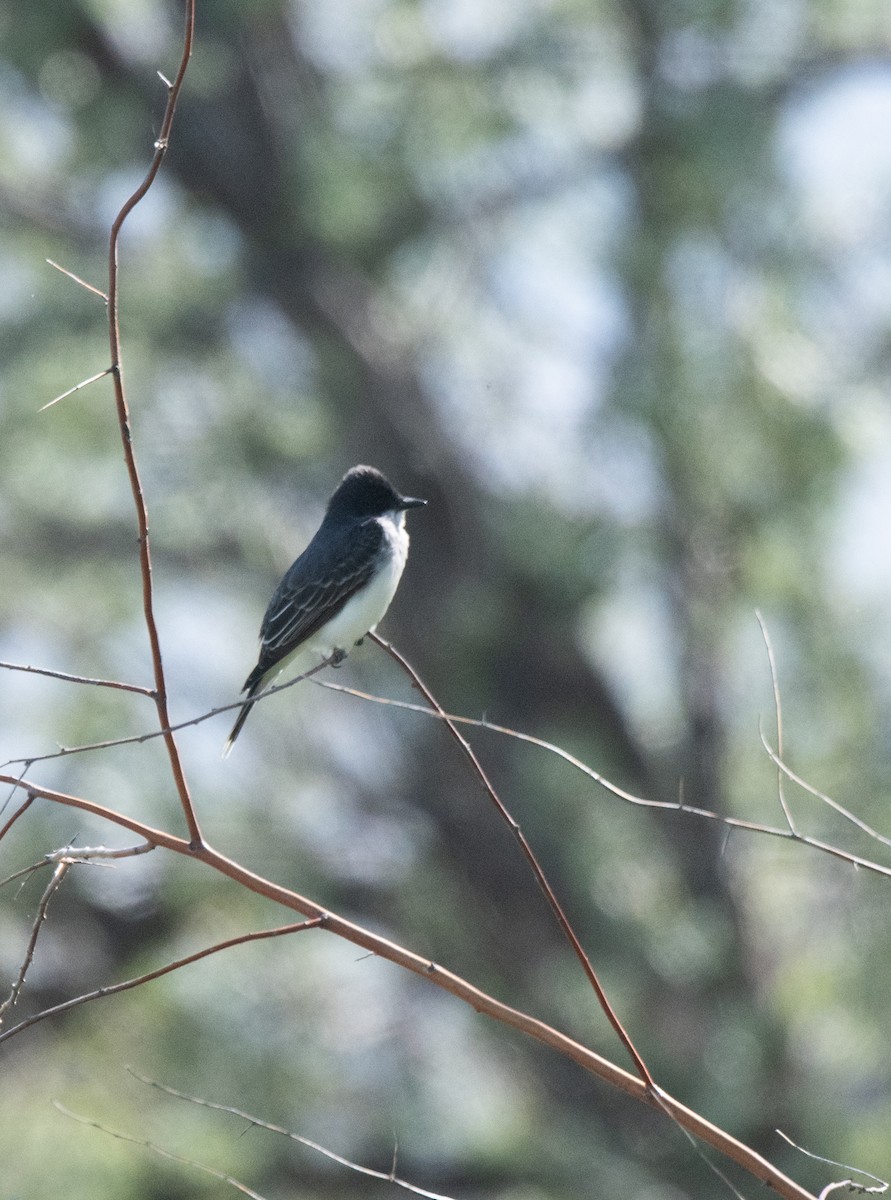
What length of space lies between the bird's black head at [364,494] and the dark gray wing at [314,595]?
15 centimetres

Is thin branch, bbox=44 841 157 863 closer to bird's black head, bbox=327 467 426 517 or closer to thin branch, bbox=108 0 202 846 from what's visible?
thin branch, bbox=108 0 202 846

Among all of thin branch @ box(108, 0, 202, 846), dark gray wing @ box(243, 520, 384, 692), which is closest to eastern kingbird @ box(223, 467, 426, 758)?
dark gray wing @ box(243, 520, 384, 692)

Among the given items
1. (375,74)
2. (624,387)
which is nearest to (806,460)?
(624,387)

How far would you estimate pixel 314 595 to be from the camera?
9.84 feet

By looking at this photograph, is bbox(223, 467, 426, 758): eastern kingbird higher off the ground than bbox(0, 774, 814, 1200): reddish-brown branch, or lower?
lower

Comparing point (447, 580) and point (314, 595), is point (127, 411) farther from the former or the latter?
point (447, 580)

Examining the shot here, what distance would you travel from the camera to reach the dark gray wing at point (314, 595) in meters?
2.96

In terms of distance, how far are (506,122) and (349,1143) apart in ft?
10.3

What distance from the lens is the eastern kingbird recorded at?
9.68 feet

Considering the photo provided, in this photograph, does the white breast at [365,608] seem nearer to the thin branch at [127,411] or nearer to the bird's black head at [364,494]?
the bird's black head at [364,494]

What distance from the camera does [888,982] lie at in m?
4.32

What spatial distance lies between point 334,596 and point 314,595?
41 millimetres

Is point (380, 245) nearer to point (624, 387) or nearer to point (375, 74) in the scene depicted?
point (375, 74)

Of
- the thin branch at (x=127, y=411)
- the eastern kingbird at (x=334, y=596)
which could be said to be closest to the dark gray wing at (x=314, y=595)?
the eastern kingbird at (x=334, y=596)
